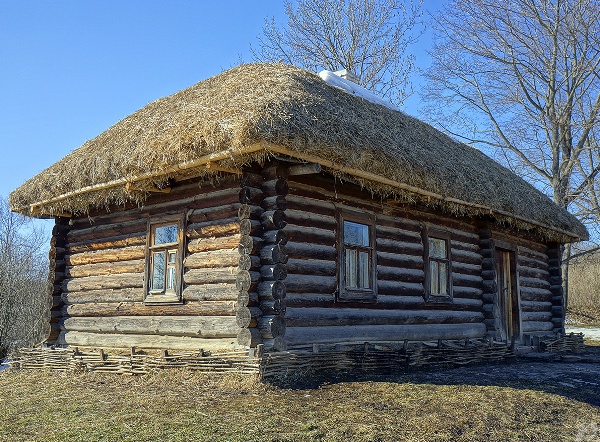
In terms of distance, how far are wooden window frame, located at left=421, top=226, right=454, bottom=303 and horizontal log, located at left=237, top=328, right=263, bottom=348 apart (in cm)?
433

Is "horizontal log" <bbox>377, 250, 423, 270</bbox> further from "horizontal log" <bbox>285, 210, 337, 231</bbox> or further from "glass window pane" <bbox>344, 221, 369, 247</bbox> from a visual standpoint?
"horizontal log" <bbox>285, 210, 337, 231</bbox>

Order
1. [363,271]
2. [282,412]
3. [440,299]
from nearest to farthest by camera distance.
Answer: [282,412]
[363,271]
[440,299]

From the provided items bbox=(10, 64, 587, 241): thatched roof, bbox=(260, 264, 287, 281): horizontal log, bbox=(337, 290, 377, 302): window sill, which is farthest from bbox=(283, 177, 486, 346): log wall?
bbox=(10, 64, 587, 241): thatched roof

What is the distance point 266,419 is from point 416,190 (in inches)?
190

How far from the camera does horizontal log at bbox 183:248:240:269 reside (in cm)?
880

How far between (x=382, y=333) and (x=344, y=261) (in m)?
1.50

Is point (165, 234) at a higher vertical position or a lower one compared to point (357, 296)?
higher

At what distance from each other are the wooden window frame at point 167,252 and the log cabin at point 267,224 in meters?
0.03

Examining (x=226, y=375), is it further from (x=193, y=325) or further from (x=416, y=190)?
(x=416, y=190)

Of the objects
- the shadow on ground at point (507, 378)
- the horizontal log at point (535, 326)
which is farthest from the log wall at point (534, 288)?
the shadow on ground at point (507, 378)

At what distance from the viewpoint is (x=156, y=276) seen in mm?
10070

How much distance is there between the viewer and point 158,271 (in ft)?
33.0

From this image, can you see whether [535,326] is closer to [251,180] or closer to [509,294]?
[509,294]

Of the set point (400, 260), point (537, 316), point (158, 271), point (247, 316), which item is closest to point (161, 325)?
point (158, 271)
